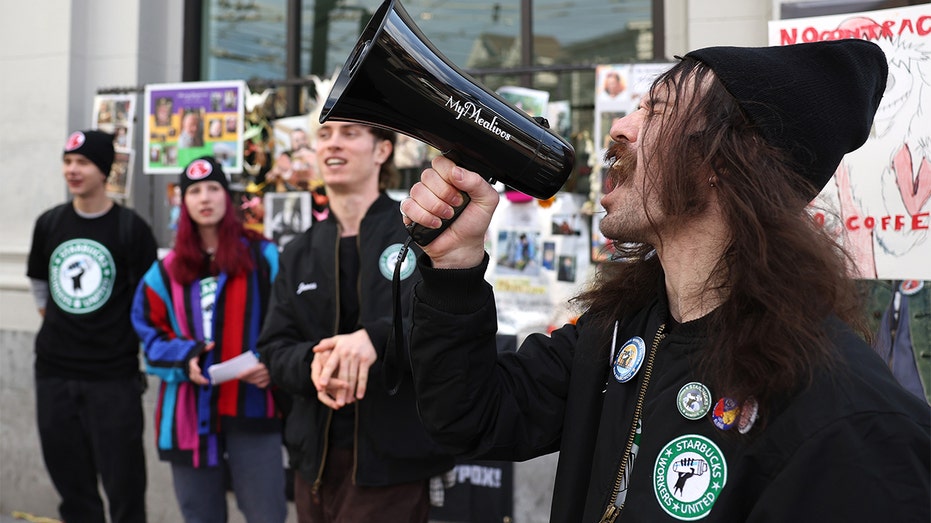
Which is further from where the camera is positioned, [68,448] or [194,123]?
[194,123]

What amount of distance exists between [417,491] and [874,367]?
181 cm

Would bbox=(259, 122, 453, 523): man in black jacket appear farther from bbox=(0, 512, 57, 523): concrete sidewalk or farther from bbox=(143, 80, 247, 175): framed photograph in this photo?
bbox=(0, 512, 57, 523): concrete sidewalk

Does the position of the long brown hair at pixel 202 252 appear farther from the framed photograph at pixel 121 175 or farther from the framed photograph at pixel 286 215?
the framed photograph at pixel 121 175

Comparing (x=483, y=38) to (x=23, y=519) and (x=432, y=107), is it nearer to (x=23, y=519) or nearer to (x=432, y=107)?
(x=432, y=107)

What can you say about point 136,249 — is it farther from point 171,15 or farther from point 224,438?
point 171,15

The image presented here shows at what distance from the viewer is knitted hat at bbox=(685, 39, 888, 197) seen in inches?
53.6

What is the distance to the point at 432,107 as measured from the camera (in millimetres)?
1491

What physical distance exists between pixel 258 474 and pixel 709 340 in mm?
2670

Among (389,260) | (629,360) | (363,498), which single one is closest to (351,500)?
(363,498)

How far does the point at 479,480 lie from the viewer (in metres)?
4.64

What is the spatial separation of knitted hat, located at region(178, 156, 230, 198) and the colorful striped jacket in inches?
13.4

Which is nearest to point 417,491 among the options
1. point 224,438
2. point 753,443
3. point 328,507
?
point 328,507

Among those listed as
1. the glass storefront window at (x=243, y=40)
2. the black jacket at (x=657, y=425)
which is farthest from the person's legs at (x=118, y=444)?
the black jacket at (x=657, y=425)

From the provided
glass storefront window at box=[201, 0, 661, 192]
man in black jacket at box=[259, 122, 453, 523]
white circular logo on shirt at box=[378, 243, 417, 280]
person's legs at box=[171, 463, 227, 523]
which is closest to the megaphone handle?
man in black jacket at box=[259, 122, 453, 523]
